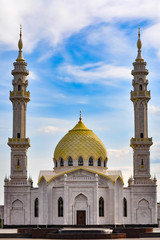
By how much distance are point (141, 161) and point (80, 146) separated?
740cm

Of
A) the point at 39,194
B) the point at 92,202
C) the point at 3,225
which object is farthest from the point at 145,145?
the point at 3,225

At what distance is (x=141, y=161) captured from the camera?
219 feet

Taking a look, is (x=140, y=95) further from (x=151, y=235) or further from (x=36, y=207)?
(x=151, y=235)

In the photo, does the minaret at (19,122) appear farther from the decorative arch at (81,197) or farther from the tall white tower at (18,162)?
the decorative arch at (81,197)

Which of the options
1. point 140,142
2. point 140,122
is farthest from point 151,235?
point 140,122

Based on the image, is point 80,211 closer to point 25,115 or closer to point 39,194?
point 39,194

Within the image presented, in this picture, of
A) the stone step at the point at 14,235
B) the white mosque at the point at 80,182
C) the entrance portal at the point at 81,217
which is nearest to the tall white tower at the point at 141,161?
the white mosque at the point at 80,182

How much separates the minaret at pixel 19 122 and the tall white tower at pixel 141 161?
12363 mm

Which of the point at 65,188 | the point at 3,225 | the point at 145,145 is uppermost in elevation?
the point at 145,145

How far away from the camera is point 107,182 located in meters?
64.7

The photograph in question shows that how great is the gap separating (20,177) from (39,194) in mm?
3230

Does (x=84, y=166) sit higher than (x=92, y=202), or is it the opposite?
(x=84, y=166)

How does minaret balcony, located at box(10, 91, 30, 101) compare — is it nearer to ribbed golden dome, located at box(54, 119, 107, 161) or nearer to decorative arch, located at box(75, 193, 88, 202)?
ribbed golden dome, located at box(54, 119, 107, 161)

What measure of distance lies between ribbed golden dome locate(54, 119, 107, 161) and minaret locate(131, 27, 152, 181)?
4.52 meters
